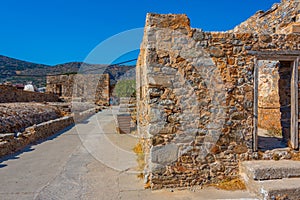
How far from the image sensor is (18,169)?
5.19 metres

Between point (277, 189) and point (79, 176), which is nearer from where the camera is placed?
point (277, 189)

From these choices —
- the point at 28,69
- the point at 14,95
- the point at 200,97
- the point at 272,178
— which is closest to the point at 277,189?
the point at 272,178

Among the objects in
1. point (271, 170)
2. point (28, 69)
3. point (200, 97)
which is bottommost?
point (271, 170)

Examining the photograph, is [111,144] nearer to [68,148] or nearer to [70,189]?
[68,148]

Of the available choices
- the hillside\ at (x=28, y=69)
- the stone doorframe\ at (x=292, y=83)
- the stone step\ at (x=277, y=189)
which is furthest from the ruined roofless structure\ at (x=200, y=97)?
the hillside\ at (x=28, y=69)

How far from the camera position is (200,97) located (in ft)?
13.7

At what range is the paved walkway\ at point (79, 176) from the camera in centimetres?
388

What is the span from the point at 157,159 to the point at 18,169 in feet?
10.7

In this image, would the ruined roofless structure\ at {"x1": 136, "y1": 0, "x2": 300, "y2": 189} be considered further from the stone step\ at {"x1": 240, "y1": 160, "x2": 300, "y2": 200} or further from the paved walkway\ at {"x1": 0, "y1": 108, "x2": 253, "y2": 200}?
the paved walkway\ at {"x1": 0, "y1": 108, "x2": 253, "y2": 200}

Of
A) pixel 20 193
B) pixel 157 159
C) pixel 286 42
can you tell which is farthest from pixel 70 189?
pixel 286 42

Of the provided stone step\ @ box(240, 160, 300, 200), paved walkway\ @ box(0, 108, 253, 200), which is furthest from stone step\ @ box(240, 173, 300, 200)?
paved walkway\ @ box(0, 108, 253, 200)

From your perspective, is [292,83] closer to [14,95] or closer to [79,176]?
[79,176]

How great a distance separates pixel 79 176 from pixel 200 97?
2.84 meters

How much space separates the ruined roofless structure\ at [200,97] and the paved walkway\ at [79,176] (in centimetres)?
40
